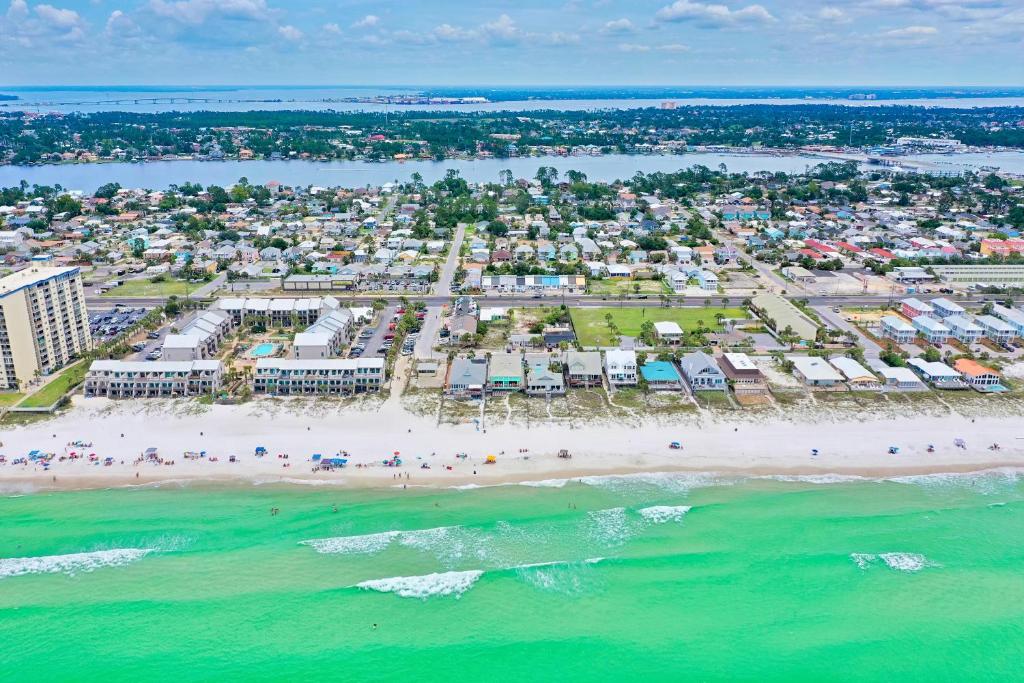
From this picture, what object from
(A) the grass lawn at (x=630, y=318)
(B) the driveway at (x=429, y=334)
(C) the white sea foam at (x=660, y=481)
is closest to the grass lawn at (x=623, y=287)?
(A) the grass lawn at (x=630, y=318)

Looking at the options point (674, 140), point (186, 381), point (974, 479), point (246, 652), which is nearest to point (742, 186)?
point (674, 140)

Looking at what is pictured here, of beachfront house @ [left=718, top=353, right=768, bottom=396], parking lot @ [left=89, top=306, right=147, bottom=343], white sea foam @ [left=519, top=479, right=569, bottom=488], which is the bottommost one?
white sea foam @ [left=519, top=479, right=569, bottom=488]

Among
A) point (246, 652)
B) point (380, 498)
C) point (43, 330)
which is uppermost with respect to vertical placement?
point (43, 330)

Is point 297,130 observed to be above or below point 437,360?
above

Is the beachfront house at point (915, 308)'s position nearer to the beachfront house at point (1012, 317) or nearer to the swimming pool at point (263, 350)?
the beachfront house at point (1012, 317)

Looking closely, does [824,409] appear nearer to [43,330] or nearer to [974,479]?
[974,479]

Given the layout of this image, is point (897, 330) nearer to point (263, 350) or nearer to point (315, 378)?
point (315, 378)

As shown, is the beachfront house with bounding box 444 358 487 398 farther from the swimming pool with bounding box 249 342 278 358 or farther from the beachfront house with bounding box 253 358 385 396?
the swimming pool with bounding box 249 342 278 358

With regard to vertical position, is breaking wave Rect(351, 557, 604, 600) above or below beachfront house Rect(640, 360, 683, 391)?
below

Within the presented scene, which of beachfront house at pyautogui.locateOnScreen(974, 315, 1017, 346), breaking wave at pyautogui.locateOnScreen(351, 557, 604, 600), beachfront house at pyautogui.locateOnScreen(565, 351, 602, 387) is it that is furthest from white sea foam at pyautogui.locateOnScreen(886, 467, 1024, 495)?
beachfront house at pyautogui.locateOnScreen(974, 315, 1017, 346)
